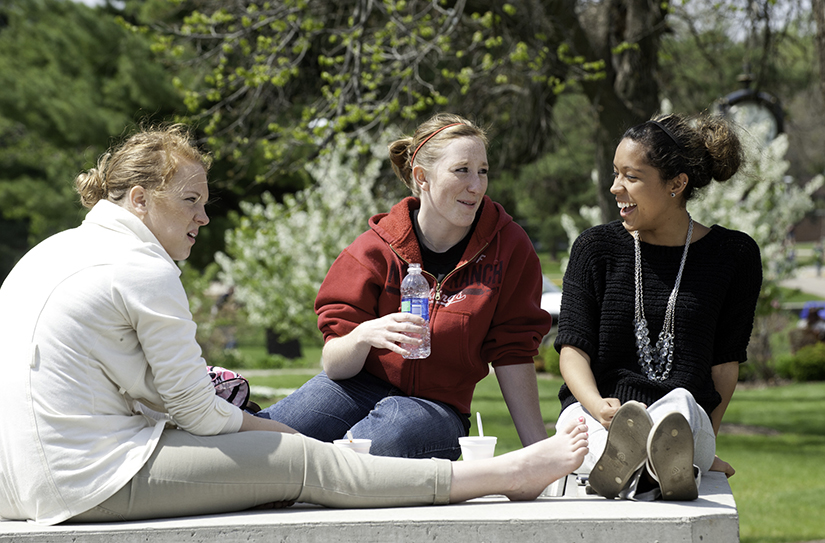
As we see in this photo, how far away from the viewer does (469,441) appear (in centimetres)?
299

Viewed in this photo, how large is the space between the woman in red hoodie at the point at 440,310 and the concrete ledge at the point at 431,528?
0.73 meters

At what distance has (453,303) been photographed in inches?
133

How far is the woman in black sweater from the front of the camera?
3.21 meters

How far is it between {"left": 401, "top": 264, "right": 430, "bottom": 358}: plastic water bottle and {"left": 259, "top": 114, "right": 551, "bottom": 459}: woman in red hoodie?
56 millimetres

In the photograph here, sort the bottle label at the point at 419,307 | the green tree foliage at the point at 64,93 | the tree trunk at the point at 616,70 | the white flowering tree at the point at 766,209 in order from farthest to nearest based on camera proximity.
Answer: the green tree foliage at the point at 64,93
the white flowering tree at the point at 766,209
the tree trunk at the point at 616,70
the bottle label at the point at 419,307

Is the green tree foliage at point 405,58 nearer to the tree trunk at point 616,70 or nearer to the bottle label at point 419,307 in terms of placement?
the tree trunk at point 616,70

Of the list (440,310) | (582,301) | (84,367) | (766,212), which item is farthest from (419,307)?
(766,212)

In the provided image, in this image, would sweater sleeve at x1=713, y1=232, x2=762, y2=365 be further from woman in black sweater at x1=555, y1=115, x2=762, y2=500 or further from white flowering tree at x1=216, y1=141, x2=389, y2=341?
white flowering tree at x1=216, y1=141, x2=389, y2=341

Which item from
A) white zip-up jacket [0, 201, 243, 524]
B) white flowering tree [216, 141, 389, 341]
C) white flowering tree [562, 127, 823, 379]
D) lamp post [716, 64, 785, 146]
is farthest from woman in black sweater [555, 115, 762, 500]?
white flowering tree [216, 141, 389, 341]

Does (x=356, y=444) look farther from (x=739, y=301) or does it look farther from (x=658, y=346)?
(x=739, y=301)

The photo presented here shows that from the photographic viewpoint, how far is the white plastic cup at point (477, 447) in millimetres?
2982

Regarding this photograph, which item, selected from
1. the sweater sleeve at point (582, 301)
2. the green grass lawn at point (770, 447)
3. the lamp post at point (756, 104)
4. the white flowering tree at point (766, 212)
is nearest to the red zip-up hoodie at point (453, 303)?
the sweater sleeve at point (582, 301)

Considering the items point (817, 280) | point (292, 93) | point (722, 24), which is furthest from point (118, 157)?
point (817, 280)

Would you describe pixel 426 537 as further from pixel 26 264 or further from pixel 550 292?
pixel 550 292
